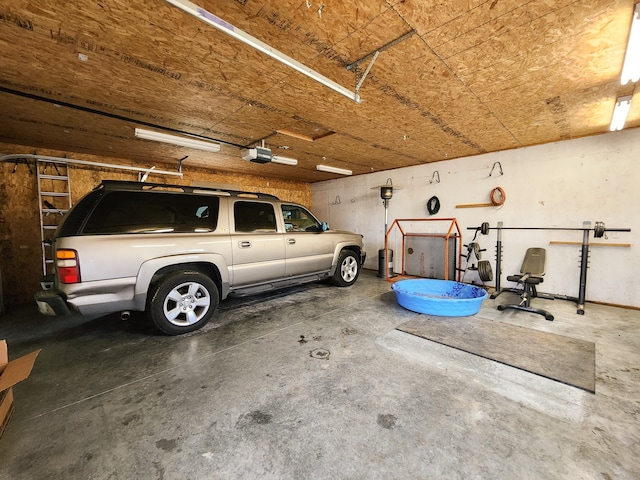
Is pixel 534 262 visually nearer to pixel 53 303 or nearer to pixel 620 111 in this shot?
pixel 620 111

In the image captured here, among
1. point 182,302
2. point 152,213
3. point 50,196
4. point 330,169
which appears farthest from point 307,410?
point 50,196

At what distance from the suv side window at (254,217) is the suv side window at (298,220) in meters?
0.27

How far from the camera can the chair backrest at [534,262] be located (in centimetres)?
392

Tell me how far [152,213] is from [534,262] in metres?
5.53

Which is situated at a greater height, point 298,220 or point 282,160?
point 282,160

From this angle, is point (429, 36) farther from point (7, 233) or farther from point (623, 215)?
point (7, 233)

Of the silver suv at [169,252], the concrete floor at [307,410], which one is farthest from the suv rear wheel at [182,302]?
the concrete floor at [307,410]

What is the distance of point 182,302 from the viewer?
294cm

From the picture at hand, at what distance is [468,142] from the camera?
14.4 ft

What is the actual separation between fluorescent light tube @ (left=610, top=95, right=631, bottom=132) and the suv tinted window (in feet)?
15.6

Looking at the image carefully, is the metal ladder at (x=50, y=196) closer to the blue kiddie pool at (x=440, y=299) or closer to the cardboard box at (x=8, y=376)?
the cardboard box at (x=8, y=376)

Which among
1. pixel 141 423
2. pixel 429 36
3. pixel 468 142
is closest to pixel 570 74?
pixel 429 36

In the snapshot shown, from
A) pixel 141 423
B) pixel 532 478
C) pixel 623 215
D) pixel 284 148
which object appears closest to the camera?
pixel 532 478

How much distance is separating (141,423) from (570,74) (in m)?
4.43
